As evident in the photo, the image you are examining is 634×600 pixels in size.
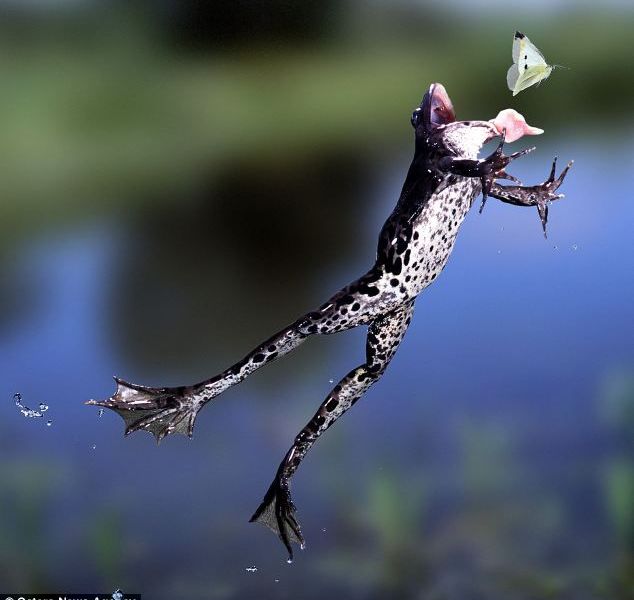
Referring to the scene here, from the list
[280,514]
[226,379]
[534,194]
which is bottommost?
[280,514]

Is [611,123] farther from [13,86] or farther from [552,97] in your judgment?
[13,86]

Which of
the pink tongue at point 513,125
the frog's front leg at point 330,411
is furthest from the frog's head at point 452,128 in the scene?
the frog's front leg at point 330,411

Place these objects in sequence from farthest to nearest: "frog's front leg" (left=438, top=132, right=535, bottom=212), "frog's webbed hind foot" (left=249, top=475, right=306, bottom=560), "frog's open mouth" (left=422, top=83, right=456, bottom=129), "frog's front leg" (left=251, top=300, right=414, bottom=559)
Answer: "frog's webbed hind foot" (left=249, top=475, right=306, bottom=560), "frog's front leg" (left=251, top=300, right=414, bottom=559), "frog's open mouth" (left=422, top=83, right=456, bottom=129), "frog's front leg" (left=438, top=132, right=535, bottom=212)

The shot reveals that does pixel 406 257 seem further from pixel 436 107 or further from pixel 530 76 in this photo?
pixel 530 76

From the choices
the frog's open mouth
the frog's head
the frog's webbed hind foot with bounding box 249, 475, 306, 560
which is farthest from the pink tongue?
the frog's webbed hind foot with bounding box 249, 475, 306, 560

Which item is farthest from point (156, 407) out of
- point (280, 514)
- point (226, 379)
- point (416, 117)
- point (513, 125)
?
point (513, 125)

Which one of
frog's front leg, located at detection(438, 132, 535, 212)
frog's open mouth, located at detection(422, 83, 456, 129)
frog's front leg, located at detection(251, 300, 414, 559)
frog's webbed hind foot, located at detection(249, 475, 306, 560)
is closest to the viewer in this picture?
frog's front leg, located at detection(438, 132, 535, 212)

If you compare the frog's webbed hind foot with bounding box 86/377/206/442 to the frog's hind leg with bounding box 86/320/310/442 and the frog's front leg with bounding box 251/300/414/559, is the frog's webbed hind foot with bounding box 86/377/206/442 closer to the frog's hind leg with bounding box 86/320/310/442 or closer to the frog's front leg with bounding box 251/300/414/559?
the frog's hind leg with bounding box 86/320/310/442
